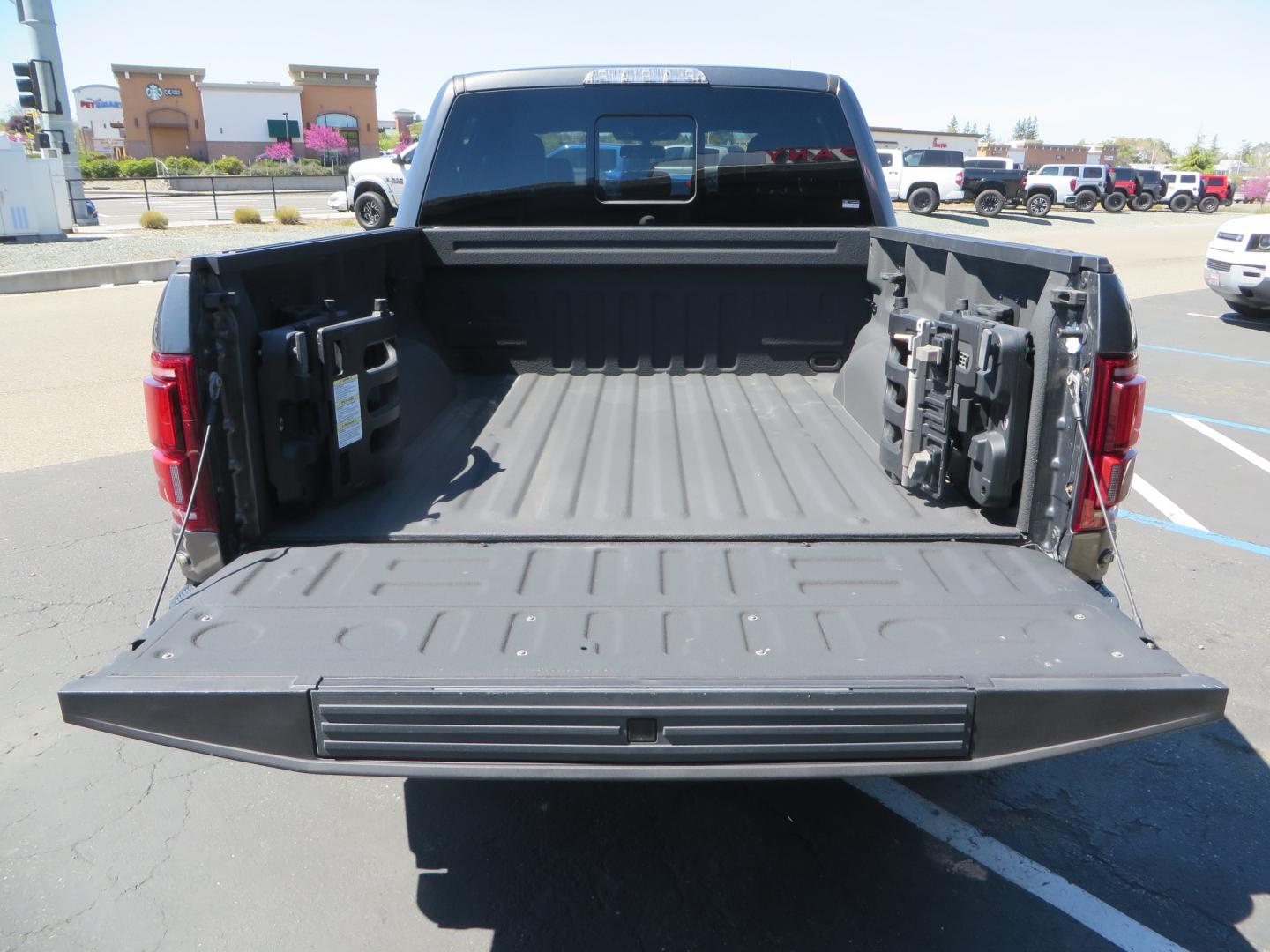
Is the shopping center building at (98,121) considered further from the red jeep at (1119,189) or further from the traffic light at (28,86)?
the red jeep at (1119,189)

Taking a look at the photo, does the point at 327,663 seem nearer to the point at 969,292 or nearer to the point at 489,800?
the point at 489,800

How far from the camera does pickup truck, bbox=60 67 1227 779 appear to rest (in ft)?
6.97

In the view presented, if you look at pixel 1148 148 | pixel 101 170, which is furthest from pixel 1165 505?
pixel 1148 148

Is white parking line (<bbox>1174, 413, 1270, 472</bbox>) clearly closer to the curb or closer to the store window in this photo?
the curb

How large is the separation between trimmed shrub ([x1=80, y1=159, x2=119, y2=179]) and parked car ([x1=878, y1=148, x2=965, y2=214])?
125 ft

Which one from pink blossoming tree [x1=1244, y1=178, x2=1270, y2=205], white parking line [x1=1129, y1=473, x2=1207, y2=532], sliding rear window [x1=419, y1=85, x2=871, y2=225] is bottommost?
pink blossoming tree [x1=1244, y1=178, x2=1270, y2=205]

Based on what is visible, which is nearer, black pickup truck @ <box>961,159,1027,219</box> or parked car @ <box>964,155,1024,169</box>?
black pickup truck @ <box>961,159,1027,219</box>

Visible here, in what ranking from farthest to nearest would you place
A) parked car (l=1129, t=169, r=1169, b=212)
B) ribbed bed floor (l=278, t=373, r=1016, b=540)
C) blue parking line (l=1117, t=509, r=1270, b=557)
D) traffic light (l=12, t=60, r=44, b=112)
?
parked car (l=1129, t=169, r=1169, b=212) → traffic light (l=12, t=60, r=44, b=112) → blue parking line (l=1117, t=509, r=1270, b=557) → ribbed bed floor (l=278, t=373, r=1016, b=540)

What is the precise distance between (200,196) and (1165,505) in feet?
134

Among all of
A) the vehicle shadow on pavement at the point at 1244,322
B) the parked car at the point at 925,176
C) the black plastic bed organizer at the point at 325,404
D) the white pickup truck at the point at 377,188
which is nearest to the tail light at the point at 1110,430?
the black plastic bed organizer at the point at 325,404

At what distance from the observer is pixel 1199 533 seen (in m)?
5.64

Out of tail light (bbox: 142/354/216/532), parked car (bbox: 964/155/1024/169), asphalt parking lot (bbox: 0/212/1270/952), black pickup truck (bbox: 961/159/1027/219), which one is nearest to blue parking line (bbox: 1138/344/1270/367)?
asphalt parking lot (bbox: 0/212/1270/952)

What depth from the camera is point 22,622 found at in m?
4.38

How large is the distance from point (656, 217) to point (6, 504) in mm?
4327
